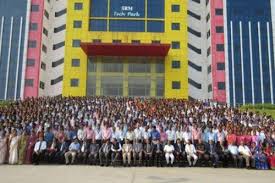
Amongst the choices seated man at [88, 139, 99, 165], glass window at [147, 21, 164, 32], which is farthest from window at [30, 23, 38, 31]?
seated man at [88, 139, 99, 165]

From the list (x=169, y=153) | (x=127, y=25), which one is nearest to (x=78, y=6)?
(x=127, y=25)

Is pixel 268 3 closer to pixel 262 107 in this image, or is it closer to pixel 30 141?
pixel 262 107

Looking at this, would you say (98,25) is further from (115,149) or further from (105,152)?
(105,152)

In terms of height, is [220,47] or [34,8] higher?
[34,8]

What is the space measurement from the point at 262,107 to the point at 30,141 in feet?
96.9

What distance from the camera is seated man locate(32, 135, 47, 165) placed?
15969mm

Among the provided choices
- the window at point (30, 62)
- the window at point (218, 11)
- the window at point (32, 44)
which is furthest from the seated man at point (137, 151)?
the window at point (218, 11)

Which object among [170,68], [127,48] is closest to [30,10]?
[127,48]

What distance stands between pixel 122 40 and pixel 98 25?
4015 millimetres

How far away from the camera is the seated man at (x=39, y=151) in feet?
52.4

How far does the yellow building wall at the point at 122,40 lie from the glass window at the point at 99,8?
626 millimetres

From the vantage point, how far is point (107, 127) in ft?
57.7

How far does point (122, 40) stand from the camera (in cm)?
4947

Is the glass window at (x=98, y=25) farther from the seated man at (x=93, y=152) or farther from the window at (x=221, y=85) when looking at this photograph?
the seated man at (x=93, y=152)
